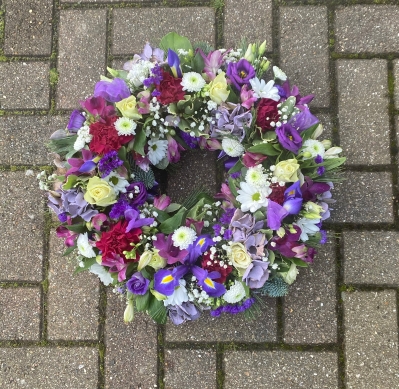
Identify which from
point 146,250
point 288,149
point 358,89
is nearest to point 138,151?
point 146,250

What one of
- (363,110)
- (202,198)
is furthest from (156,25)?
(363,110)

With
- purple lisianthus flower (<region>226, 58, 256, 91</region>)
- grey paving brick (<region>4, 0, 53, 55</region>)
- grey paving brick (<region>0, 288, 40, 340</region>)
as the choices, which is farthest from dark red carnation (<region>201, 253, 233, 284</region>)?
grey paving brick (<region>4, 0, 53, 55</region>)

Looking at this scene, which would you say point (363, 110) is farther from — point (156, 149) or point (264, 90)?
point (156, 149)

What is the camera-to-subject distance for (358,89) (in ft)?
5.44

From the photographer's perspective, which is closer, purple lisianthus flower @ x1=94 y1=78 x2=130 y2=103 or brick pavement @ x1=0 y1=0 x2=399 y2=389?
purple lisianthus flower @ x1=94 y1=78 x2=130 y2=103

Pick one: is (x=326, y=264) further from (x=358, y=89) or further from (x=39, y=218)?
(x=39, y=218)

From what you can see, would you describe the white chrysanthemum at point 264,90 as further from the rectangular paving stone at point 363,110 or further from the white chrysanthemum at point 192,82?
the rectangular paving stone at point 363,110

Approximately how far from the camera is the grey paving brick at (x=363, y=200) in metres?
1.62

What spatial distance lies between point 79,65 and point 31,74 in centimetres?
19

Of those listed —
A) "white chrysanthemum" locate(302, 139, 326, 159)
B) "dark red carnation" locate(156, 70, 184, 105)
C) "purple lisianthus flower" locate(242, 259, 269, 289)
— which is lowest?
"purple lisianthus flower" locate(242, 259, 269, 289)

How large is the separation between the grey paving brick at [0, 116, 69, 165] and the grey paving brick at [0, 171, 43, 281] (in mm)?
63

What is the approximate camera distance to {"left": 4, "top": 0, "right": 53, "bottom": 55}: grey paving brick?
5.77ft

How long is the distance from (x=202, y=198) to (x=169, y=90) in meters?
0.35

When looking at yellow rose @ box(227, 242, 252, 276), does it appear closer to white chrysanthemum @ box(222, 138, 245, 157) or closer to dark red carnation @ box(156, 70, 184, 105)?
white chrysanthemum @ box(222, 138, 245, 157)
